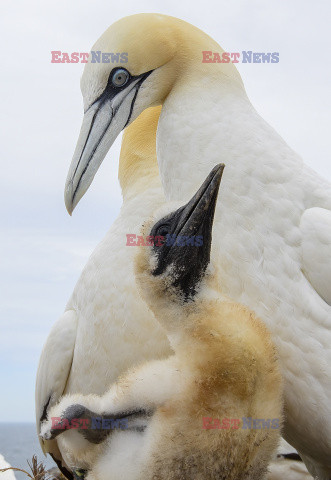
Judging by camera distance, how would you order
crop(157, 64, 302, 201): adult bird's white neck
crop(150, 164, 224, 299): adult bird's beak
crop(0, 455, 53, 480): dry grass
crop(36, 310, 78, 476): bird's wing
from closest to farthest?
1. crop(150, 164, 224, 299): adult bird's beak
2. crop(157, 64, 302, 201): adult bird's white neck
3. crop(0, 455, 53, 480): dry grass
4. crop(36, 310, 78, 476): bird's wing

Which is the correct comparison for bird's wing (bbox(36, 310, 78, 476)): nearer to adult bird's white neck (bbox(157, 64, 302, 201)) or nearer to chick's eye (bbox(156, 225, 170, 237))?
adult bird's white neck (bbox(157, 64, 302, 201))

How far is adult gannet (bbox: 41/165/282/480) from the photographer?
2.15m

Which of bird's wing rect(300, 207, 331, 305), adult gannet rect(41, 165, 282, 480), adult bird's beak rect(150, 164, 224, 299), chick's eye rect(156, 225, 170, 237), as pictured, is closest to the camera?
adult gannet rect(41, 165, 282, 480)

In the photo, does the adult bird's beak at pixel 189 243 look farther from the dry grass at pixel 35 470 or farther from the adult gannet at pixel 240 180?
the dry grass at pixel 35 470

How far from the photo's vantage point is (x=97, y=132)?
2.94 m

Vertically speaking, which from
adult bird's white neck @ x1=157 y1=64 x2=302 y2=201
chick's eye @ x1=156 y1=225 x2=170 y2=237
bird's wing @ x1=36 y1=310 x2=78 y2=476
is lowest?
bird's wing @ x1=36 y1=310 x2=78 y2=476

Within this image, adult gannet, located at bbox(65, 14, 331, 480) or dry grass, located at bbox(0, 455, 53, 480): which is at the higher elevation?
adult gannet, located at bbox(65, 14, 331, 480)

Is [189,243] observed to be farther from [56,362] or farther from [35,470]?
[35,470]

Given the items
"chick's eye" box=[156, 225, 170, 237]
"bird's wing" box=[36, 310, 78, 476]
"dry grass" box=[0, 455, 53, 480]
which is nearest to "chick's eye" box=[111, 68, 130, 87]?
"chick's eye" box=[156, 225, 170, 237]

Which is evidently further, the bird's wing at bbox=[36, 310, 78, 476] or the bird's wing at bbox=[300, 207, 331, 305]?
the bird's wing at bbox=[36, 310, 78, 476]

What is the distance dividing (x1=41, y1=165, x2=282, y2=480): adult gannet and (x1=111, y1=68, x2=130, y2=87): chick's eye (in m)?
0.74

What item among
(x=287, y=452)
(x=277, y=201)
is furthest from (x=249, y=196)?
(x=287, y=452)

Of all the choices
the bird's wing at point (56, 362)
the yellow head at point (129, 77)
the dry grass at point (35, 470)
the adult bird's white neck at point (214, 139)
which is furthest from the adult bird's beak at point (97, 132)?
the dry grass at point (35, 470)

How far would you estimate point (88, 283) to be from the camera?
327cm
